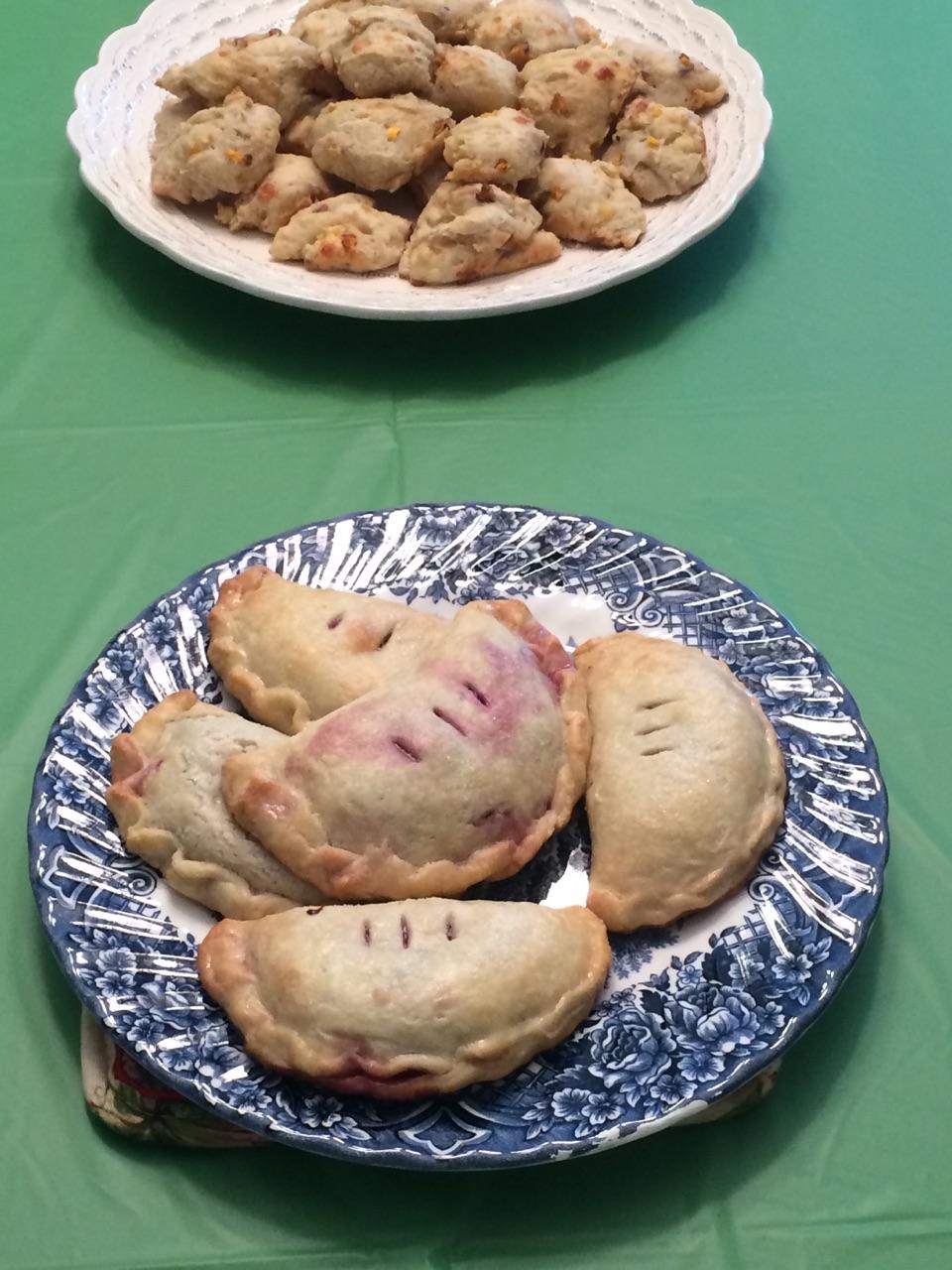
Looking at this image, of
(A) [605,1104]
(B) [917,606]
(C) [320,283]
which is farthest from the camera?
(C) [320,283]

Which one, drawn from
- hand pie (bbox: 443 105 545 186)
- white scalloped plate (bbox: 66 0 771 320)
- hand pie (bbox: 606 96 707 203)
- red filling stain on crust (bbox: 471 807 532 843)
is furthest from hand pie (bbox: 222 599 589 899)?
hand pie (bbox: 606 96 707 203)

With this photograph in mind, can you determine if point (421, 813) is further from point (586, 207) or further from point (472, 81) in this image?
point (472, 81)

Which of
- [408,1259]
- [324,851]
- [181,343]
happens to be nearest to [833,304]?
[181,343]

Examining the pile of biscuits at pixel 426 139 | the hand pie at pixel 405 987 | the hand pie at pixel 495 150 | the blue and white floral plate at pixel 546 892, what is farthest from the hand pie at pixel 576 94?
the hand pie at pixel 405 987

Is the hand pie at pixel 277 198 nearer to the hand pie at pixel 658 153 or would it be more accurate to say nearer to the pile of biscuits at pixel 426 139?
the pile of biscuits at pixel 426 139

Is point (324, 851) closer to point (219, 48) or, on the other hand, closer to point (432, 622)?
point (432, 622)

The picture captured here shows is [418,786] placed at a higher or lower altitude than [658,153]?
lower

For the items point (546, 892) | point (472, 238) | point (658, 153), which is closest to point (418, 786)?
point (546, 892)
